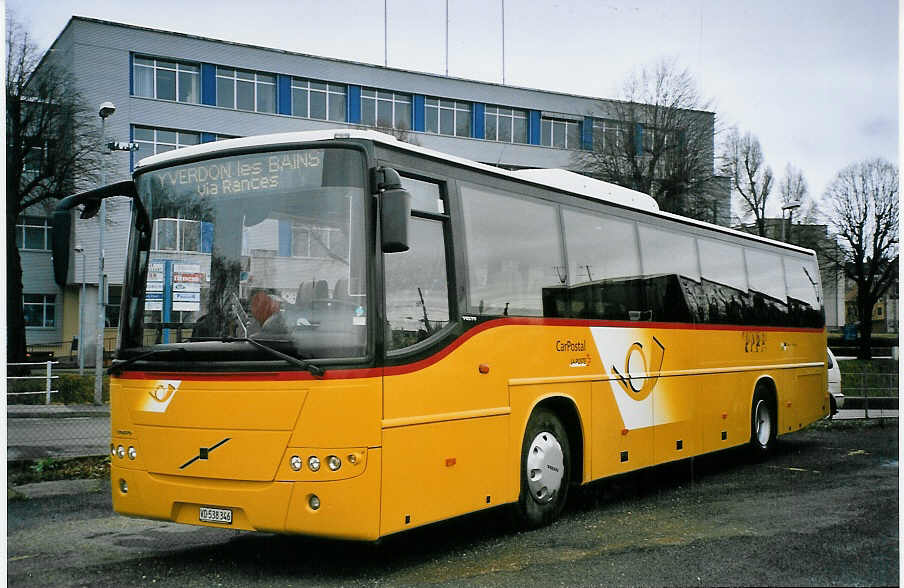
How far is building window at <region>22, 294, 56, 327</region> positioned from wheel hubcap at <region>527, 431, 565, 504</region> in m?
36.2

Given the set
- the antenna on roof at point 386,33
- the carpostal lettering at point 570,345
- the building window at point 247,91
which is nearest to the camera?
the carpostal lettering at point 570,345

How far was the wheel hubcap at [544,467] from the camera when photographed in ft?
27.8

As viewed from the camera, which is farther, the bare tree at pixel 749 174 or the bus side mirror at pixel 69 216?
the bare tree at pixel 749 174

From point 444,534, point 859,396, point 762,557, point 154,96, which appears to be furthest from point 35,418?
point 154,96

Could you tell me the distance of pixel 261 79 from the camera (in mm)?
39844

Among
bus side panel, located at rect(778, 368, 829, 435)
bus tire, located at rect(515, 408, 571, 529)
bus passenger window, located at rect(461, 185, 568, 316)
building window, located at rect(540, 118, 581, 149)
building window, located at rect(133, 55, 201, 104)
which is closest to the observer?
bus passenger window, located at rect(461, 185, 568, 316)

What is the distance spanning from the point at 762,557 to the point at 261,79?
36155mm

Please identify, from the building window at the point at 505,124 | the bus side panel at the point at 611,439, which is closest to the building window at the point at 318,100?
the building window at the point at 505,124

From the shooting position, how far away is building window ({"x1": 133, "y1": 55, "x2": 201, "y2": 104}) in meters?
37.2

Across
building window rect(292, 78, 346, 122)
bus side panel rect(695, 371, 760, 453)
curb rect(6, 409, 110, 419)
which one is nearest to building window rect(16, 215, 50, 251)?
building window rect(292, 78, 346, 122)

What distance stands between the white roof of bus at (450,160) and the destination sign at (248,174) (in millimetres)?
96

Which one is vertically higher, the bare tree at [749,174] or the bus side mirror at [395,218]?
the bare tree at [749,174]

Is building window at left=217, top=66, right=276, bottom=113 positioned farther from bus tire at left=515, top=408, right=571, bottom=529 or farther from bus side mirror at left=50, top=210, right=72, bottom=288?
bus side mirror at left=50, top=210, right=72, bottom=288

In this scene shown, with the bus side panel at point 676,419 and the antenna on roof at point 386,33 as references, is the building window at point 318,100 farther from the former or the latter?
the bus side panel at point 676,419
